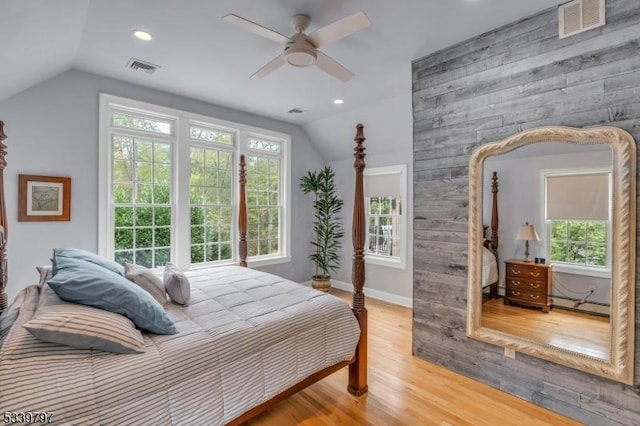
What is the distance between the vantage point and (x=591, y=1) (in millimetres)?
2025

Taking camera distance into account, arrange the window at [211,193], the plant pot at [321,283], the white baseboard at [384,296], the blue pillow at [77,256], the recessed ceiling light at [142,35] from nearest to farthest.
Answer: the blue pillow at [77,256], the recessed ceiling light at [142,35], the window at [211,193], the white baseboard at [384,296], the plant pot at [321,283]

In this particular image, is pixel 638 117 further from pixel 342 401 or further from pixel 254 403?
pixel 254 403

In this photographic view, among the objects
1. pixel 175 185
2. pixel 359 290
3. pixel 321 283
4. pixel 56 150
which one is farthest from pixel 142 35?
pixel 321 283

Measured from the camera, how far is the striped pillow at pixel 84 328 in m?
1.28

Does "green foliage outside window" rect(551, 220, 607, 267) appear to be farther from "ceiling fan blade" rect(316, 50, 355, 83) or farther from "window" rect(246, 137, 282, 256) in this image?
"window" rect(246, 137, 282, 256)

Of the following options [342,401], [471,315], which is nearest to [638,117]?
[471,315]

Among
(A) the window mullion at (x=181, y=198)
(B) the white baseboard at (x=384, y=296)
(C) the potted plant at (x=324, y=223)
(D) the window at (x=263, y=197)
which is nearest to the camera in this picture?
(A) the window mullion at (x=181, y=198)

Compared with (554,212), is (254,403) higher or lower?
lower

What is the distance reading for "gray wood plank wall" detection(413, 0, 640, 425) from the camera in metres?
1.96

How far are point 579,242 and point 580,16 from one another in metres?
1.57

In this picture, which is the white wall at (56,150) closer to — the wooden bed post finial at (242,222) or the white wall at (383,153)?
the wooden bed post finial at (242,222)

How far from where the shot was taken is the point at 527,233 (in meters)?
2.44

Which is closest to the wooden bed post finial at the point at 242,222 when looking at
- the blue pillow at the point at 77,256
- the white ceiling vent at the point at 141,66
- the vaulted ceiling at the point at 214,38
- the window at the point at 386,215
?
the vaulted ceiling at the point at 214,38

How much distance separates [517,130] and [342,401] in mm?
2497
